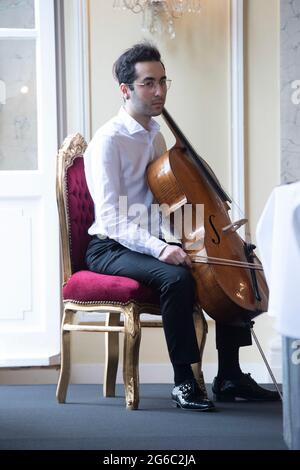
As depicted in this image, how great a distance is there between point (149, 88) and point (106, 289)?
73 cm

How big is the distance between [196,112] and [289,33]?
528 millimetres

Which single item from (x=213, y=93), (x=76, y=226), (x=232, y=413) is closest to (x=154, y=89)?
(x=76, y=226)

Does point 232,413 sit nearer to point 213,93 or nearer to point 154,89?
point 154,89

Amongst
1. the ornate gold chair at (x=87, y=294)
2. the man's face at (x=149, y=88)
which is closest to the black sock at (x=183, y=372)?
the ornate gold chair at (x=87, y=294)

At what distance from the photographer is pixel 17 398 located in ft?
11.2

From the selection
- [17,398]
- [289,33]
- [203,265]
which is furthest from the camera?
[289,33]

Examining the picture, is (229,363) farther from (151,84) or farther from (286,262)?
(286,262)

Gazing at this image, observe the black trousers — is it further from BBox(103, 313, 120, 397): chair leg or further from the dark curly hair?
the dark curly hair

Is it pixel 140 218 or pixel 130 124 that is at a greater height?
pixel 130 124

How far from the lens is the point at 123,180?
10.3ft

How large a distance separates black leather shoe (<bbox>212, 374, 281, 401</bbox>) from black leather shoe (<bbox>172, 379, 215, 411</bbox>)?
26 cm

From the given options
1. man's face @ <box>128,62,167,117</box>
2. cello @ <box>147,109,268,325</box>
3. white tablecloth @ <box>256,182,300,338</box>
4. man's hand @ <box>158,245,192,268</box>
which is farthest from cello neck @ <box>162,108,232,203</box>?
white tablecloth @ <box>256,182,300,338</box>

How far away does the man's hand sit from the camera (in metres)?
2.88

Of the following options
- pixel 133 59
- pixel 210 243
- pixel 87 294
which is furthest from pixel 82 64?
pixel 210 243
